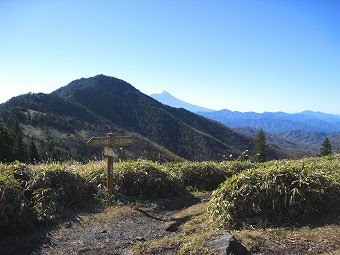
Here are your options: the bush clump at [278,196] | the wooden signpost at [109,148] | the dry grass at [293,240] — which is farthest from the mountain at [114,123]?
the dry grass at [293,240]

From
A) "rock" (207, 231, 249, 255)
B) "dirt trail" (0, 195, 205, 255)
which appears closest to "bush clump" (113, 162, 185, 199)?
"dirt trail" (0, 195, 205, 255)

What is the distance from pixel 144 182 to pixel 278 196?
13.2ft

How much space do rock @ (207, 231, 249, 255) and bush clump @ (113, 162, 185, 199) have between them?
4.13 m

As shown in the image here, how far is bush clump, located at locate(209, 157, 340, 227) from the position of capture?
596 centimetres

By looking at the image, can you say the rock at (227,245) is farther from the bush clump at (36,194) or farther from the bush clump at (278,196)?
the bush clump at (36,194)

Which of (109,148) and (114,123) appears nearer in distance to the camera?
(109,148)

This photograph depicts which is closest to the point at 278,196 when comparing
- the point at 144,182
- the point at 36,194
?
the point at 144,182

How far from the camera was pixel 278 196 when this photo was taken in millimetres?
6102

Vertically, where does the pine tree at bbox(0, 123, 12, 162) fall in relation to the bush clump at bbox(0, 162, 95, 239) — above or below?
below

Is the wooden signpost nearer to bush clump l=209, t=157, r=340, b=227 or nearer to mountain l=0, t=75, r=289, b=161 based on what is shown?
bush clump l=209, t=157, r=340, b=227

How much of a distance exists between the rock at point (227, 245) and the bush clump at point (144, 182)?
4.13 meters

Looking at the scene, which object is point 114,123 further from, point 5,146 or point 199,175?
point 199,175

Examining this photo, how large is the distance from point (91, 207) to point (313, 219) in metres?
4.90

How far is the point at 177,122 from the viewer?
15650 cm
